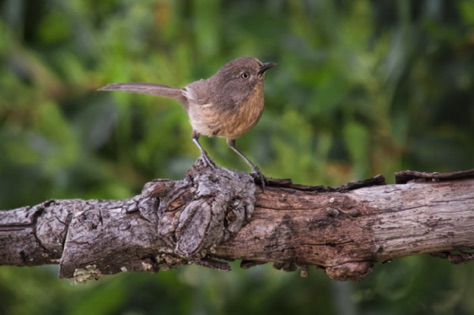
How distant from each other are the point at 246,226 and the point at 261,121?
242cm

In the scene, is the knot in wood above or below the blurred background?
below

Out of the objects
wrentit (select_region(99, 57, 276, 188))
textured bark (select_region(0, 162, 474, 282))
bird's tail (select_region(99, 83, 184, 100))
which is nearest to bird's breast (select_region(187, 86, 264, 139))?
wrentit (select_region(99, 57, 276, 188))

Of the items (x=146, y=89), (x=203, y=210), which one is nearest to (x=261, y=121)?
(x=146, y=89)

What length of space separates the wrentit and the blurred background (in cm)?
86

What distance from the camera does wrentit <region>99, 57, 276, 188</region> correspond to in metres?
5.16

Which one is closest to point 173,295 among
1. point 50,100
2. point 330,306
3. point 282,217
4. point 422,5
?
point 330,306

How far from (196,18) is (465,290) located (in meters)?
2.36

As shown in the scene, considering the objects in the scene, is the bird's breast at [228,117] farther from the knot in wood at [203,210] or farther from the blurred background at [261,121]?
the knot in wood at [203,210]

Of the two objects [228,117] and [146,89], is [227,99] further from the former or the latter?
[146,89]

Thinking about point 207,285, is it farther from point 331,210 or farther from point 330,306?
point 331,210

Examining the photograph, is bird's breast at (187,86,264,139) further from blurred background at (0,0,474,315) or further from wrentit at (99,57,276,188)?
blurred background at (0,0,474,315)

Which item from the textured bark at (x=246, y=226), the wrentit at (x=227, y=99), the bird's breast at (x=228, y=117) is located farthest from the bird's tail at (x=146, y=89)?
the textured bark at (x=246, y=226)

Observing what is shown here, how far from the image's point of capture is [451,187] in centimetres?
390

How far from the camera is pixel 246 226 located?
3.92 meters
